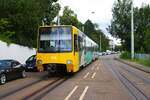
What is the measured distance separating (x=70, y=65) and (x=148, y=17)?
50552mm

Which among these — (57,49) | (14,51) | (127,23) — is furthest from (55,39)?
(127,23)

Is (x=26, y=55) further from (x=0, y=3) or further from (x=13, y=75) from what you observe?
(x=13, y=75)

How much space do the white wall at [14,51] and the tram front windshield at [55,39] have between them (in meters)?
7.96

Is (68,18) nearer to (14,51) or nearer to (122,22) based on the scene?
(122,22)

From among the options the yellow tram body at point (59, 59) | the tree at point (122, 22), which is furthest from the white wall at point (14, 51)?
the tree at point (122, 22)

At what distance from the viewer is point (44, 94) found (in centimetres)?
1603

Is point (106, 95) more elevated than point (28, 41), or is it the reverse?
point (28, 41)

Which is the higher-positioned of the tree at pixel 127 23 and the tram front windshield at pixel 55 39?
the tree at pixel 127 23

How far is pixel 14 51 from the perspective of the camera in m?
36.7

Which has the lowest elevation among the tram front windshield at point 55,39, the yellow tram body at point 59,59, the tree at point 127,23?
the yellow tram body at point 59,59

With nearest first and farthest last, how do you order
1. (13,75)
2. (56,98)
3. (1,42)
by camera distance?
(56,98), (13,75), (1,42)

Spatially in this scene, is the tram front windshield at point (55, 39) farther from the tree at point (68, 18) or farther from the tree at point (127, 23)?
the tree at point (68, 18)

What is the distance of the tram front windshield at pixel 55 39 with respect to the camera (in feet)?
83.0

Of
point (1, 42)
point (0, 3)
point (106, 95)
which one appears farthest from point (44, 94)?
point (0, 3)
